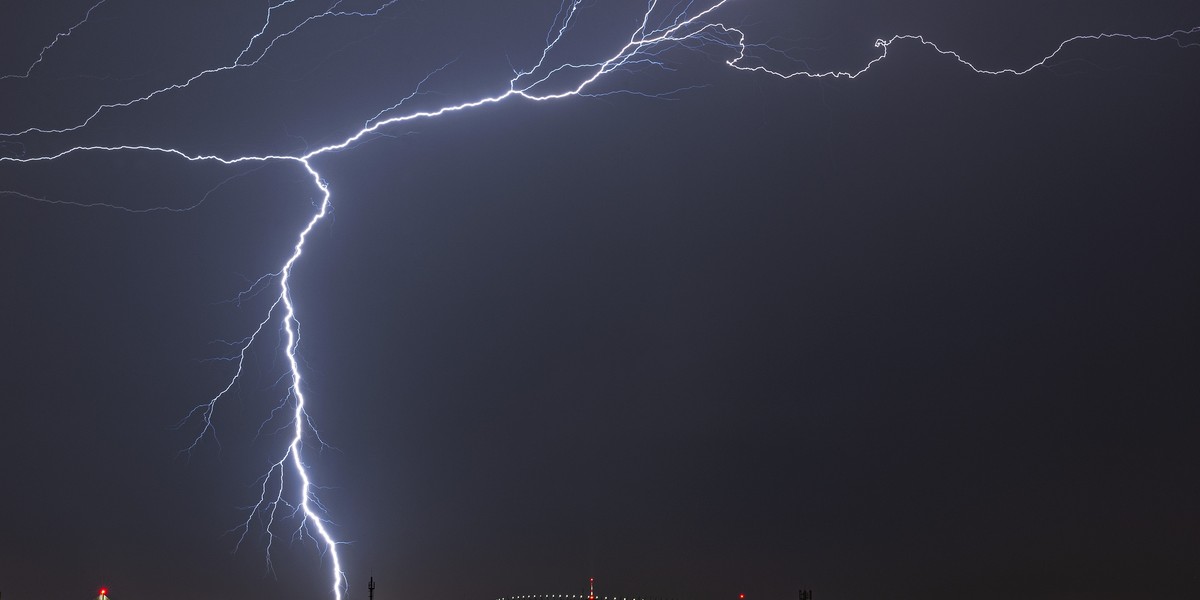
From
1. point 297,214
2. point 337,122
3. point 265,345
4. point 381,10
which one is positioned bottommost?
point 265,345

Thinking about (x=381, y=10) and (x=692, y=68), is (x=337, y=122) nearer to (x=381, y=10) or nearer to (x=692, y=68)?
(x=381, y=10)

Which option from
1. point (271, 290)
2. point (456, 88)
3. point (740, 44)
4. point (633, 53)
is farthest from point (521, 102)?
point (271, 290)

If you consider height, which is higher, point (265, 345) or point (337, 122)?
point (337, 122)

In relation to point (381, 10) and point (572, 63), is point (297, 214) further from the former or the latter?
point (572, 63)

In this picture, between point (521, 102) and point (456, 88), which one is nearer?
point (456, 88)

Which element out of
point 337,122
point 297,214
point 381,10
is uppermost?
point 381,10

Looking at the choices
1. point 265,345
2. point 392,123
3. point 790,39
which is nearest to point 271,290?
point 265,345

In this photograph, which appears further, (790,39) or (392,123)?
(392,123)

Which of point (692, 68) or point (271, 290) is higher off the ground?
point (692, 68)
